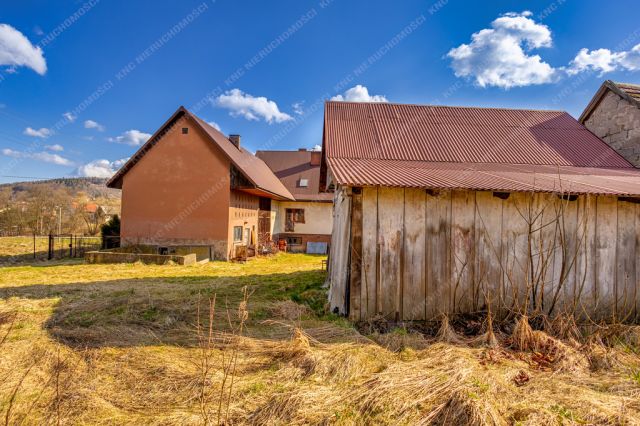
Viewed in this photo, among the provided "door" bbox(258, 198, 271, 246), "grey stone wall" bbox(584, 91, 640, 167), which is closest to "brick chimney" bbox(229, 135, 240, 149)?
"door" bbox(258, 198, 271, 246)

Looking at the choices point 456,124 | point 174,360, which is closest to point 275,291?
point 174,360

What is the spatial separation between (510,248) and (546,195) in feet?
3.84

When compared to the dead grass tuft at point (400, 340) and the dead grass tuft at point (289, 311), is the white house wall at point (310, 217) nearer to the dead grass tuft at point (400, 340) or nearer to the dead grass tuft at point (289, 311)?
the dead grass tuft at point (289, 311)

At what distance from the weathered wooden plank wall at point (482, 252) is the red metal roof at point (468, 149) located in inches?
16.2

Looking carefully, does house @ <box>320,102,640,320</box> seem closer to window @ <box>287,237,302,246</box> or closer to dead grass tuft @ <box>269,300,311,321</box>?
dead grass tuft @ <box>269,300,311,321</box>

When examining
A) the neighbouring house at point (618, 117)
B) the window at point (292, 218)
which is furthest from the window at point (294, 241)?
the neighbouring house at point (618, 117)

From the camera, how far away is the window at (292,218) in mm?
23703

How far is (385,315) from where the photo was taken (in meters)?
6.01

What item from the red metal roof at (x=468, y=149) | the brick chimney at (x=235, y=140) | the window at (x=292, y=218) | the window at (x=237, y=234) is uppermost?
the brick chimney at (x=235, y=140)

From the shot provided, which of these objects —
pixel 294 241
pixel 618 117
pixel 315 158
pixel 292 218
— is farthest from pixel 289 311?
pixel 315 158

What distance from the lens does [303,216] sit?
931 inches

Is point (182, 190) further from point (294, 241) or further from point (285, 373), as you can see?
point (285, 373)

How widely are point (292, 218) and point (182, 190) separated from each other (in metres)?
9.07

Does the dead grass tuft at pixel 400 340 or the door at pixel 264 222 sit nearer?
the dead grass tuft at pixel 400 340
